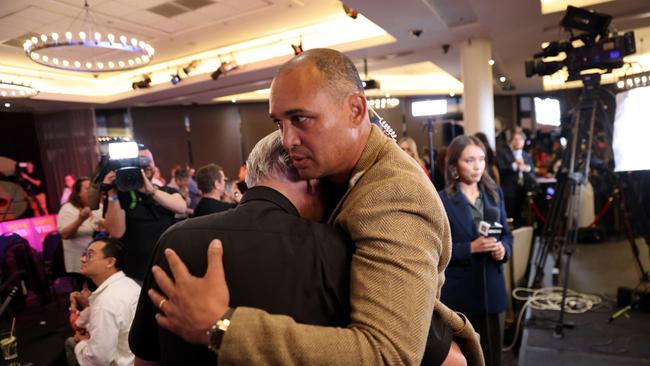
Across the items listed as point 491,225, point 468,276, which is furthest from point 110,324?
point 491,225

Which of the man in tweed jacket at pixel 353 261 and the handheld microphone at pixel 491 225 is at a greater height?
the man in tweed jacket at pixel 353 261

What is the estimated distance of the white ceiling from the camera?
510cm

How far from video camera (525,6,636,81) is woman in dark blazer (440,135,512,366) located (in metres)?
1.72

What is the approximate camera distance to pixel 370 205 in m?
0.85

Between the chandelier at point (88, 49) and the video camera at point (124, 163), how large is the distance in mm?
2341

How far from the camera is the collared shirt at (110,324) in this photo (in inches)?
82.1

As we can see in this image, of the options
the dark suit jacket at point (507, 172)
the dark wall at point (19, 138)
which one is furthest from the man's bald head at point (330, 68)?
the dark wall at point (19, 138)

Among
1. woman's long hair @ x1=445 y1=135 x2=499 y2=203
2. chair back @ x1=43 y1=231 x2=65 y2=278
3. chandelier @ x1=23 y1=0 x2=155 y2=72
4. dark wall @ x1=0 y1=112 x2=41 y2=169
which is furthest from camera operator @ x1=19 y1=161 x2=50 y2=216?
woman's long hair @ x1=445 y1=135 x2=499 y2=203

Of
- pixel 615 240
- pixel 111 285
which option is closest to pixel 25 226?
pixel 111 285

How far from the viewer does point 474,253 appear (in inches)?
91.3

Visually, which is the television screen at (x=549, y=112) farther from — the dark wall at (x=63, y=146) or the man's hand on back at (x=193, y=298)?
the dark wall at (x=63, y=146)

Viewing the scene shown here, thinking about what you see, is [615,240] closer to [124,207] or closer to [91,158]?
[124,207]

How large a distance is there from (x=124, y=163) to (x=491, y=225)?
2374mm

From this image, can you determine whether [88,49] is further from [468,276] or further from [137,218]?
[468,276]
